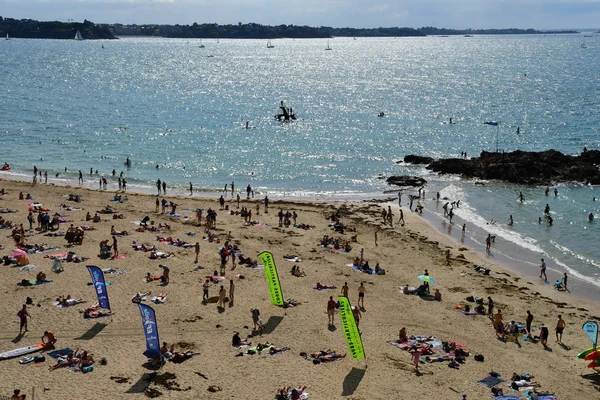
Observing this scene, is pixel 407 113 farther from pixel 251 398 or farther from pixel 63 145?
pixel 251 398

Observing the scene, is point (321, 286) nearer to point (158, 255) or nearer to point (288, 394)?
point (158, 255)

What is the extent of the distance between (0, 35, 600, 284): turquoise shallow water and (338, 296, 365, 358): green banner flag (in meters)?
17.3

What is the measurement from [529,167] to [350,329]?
36244 mm

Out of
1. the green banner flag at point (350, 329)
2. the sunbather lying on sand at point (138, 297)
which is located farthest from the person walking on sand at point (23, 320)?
the green banner flag at point (350, 329)

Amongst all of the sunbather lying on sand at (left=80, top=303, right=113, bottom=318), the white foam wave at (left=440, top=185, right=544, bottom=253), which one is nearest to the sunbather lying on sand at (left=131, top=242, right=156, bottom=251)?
the sunbather lying on sand at (left=80, top=303, right=113, bottom=318)

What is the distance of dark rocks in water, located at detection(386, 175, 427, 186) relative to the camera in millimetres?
49719

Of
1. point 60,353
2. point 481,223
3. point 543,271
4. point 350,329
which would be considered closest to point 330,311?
point 350,329

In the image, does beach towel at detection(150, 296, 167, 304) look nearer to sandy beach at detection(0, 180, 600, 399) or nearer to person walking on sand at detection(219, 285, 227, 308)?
sandy beach at detection(0, 180, 600, 399)

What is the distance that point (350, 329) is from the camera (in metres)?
19.6

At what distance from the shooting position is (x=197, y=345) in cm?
2095

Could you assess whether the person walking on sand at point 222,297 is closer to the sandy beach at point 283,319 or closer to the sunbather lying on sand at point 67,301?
the sandy beach at point 283,319

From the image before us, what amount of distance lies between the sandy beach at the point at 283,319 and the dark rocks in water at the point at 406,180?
12.8m

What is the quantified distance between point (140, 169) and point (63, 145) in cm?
1387

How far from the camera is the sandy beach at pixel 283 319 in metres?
18.8
